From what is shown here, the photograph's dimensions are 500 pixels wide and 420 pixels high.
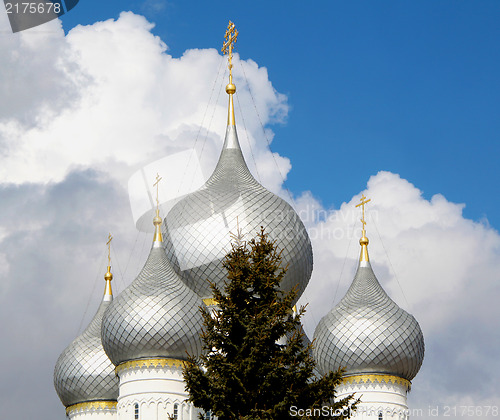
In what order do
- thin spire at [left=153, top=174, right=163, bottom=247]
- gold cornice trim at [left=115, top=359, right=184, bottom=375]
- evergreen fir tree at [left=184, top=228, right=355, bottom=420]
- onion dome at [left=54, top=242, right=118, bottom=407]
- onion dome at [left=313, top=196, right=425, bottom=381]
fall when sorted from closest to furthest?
evergreen fir tree at [left=184, top=228, right=355, bottom=420]
gold cornice trim at [left=115, top=359, right=184, bottom=375]
thin spire at [left=153, top=174, right=163, bottom=247]
onion dome at [left=313, top=196, right=425, bottom=381]
onion dome at [left=54, top=242, right=118, bottom=407]

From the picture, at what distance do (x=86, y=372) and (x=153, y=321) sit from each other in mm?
3864

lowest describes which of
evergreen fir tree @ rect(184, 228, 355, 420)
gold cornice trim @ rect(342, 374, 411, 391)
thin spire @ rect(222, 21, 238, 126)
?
evergreen fir tree @ rect(184, 228, 355, 420)

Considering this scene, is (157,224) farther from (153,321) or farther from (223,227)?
(153,321)

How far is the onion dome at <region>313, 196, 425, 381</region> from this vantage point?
24703 mm

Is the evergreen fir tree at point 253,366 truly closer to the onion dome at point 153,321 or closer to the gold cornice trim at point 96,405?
the onion dome at point 153,321

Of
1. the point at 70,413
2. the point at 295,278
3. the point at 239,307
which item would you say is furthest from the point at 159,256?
the point at 239,307

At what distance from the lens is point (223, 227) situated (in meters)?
24.6

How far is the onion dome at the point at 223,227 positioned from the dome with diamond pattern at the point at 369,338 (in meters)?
1.21

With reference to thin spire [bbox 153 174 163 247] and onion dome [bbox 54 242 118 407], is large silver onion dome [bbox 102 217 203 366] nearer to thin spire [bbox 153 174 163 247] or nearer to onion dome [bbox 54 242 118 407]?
thin spire [bbox 153 174 163 247]

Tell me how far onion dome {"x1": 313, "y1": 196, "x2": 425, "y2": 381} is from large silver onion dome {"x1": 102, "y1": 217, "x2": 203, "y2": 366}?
12.5 ft

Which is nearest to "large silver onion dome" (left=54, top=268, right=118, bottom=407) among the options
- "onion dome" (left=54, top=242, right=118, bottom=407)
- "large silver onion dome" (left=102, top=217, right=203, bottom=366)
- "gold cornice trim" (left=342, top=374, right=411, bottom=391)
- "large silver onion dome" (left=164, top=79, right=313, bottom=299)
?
"onion dome" (left=54, top=242, right=118, bottom=407)

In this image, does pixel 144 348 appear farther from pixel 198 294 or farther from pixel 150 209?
pixel 150 209

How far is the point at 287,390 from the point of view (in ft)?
44.9

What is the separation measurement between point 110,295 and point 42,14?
45.9ft
